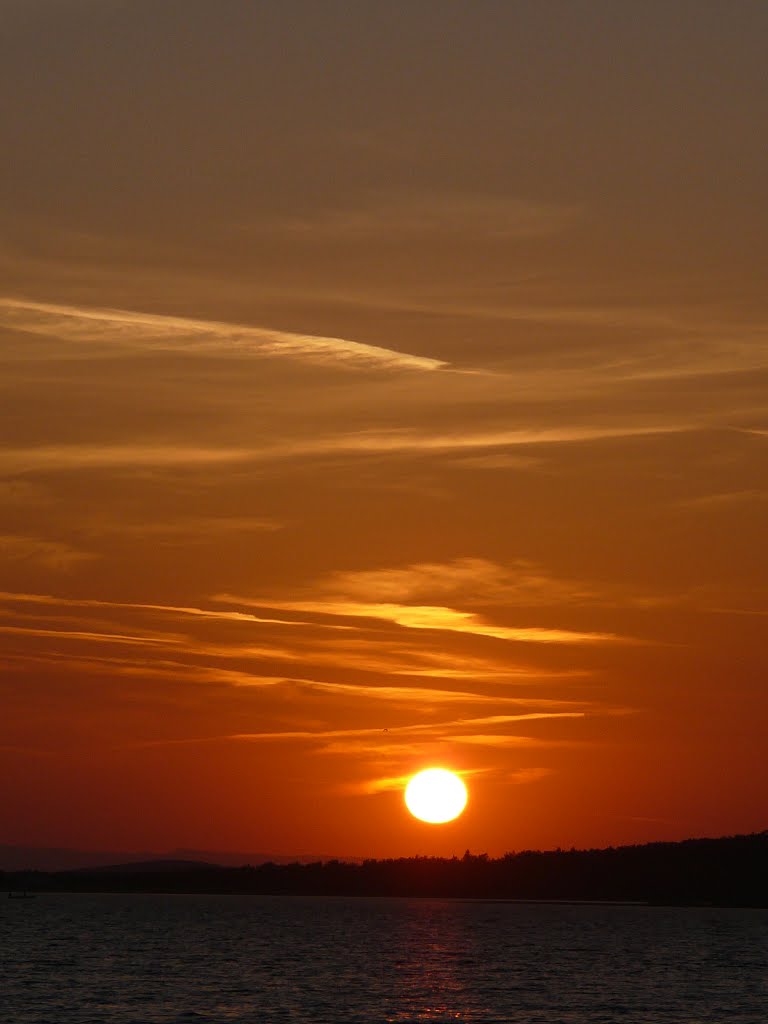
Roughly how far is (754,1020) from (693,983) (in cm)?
3655

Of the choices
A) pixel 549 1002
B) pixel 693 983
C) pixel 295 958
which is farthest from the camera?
pixel 295 958

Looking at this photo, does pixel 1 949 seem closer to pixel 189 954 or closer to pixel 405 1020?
pixel 189 954

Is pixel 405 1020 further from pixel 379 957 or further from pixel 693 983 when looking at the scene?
pixel 379 957

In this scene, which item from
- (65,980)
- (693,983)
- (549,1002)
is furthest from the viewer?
(693,983)

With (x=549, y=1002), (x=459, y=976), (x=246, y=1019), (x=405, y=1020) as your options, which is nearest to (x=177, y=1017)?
(x=246, y=1019)

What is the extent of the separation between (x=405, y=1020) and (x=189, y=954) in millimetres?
79993

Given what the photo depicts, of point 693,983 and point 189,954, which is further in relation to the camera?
point 189,954

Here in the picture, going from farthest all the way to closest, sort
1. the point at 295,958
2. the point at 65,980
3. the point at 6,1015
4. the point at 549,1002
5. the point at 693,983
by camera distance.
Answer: the point at 295,958, the point at 693,983, the point at 65,980, the point at 549,1002, the point at 6,1015

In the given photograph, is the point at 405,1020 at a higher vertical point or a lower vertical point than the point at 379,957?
lower

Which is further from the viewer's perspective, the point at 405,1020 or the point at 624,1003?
the point at 624,1003

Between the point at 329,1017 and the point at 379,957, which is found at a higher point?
the point at 379,957

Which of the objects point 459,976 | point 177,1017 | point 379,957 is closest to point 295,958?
point 379,957

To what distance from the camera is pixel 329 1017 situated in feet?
367

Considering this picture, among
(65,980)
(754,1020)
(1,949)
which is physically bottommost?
(754,1020)
